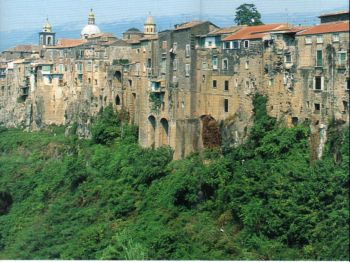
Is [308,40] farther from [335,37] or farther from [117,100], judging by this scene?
[117,100]

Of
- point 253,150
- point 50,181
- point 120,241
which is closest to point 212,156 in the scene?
point 253,150

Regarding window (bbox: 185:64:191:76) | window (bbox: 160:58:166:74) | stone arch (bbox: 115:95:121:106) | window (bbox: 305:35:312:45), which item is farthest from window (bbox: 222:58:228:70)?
stone arch (bbox: 115:95:121:106)

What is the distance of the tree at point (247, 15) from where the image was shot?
10724mm

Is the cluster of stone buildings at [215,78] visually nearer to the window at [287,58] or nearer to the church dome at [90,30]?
the window at [287,58]

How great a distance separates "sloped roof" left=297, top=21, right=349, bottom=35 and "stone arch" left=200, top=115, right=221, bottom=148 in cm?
189

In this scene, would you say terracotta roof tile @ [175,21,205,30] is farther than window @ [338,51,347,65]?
Yes

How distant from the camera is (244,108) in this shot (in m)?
10.8

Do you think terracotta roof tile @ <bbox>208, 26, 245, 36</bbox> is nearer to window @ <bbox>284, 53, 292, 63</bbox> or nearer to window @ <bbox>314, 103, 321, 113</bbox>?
window @ <bbox>284, 53, 292, 63</bbox>

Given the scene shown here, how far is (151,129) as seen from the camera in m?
12.7

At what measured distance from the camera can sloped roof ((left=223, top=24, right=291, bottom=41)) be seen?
1051 centimetres

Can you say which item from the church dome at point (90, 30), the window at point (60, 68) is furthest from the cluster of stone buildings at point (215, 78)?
the window at point (60, 68)

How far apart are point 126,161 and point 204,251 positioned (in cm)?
367

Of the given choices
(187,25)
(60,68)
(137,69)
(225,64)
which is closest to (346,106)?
(225,64)

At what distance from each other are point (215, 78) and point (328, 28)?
2.31 metres
